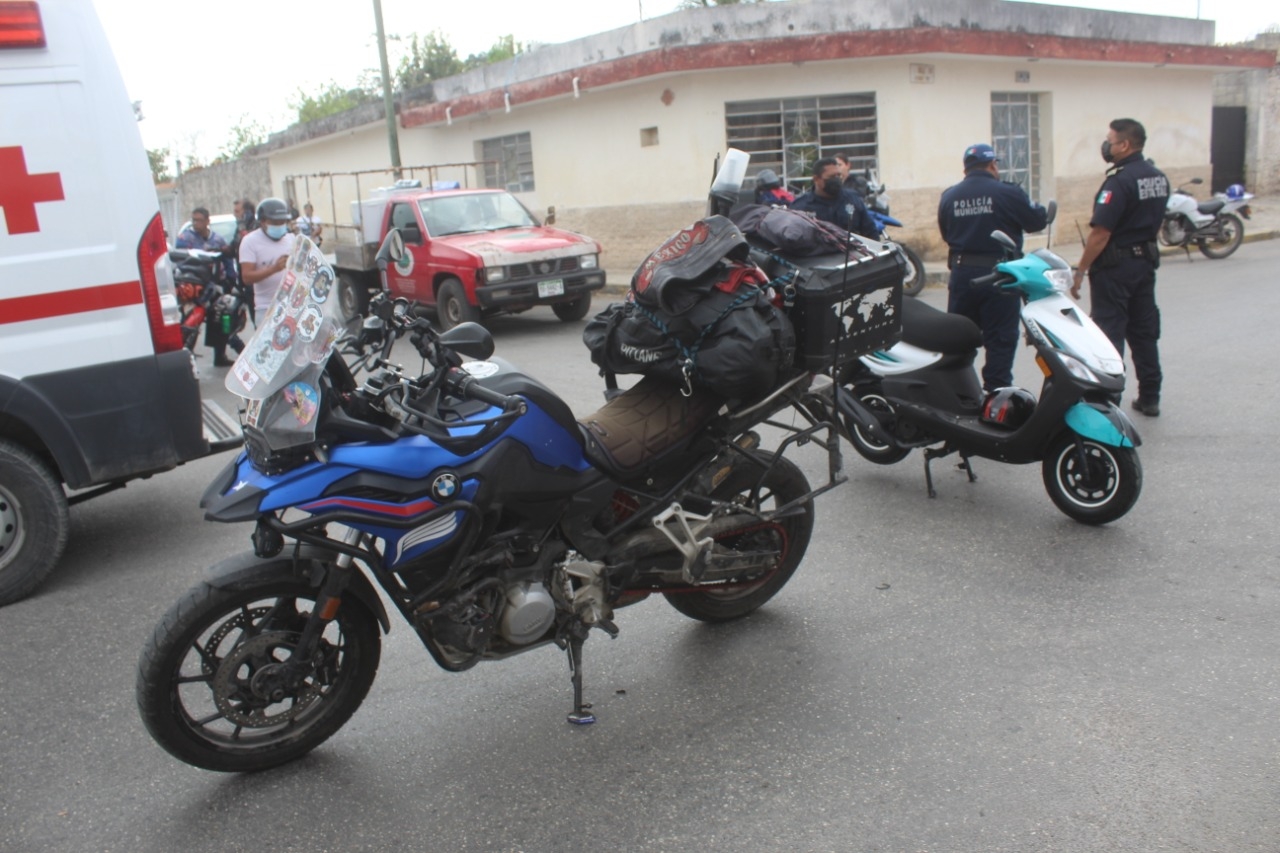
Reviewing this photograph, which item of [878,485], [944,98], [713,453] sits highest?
[944,98]

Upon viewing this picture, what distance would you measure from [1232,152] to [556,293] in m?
17.7

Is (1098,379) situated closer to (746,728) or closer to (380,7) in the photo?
(746,728)

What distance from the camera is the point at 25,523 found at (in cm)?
482

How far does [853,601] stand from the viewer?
4.35 meters

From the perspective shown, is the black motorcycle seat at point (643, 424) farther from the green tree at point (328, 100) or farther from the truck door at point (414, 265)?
the green tree at point (328, 100)

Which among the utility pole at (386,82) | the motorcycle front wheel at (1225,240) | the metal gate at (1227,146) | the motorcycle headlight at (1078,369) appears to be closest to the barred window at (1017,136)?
the motorcycle front wheel at (1225,240)

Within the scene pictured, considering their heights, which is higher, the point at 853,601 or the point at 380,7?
the point at 380,7

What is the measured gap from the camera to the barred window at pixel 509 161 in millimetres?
20328

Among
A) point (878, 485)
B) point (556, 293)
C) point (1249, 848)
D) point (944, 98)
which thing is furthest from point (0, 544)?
point (944, 98)

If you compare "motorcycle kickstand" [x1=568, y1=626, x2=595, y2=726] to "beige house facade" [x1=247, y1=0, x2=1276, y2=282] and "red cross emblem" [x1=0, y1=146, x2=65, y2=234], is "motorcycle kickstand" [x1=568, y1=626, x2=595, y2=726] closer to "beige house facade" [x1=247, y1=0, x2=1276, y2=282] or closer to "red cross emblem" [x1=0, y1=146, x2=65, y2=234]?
"red cross emblem" [x1=0, y1=146, x2=65, y2=234]

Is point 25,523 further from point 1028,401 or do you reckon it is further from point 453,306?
point 453,306

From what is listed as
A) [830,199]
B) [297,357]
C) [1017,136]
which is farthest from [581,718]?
[1017,136]

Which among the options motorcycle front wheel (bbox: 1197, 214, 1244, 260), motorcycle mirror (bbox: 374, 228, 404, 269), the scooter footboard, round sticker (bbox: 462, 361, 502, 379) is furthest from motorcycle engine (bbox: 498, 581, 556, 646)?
motorcycle front wheel (bbox: 1197, 214, 1244, 260)

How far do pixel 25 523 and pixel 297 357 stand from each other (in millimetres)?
2770
